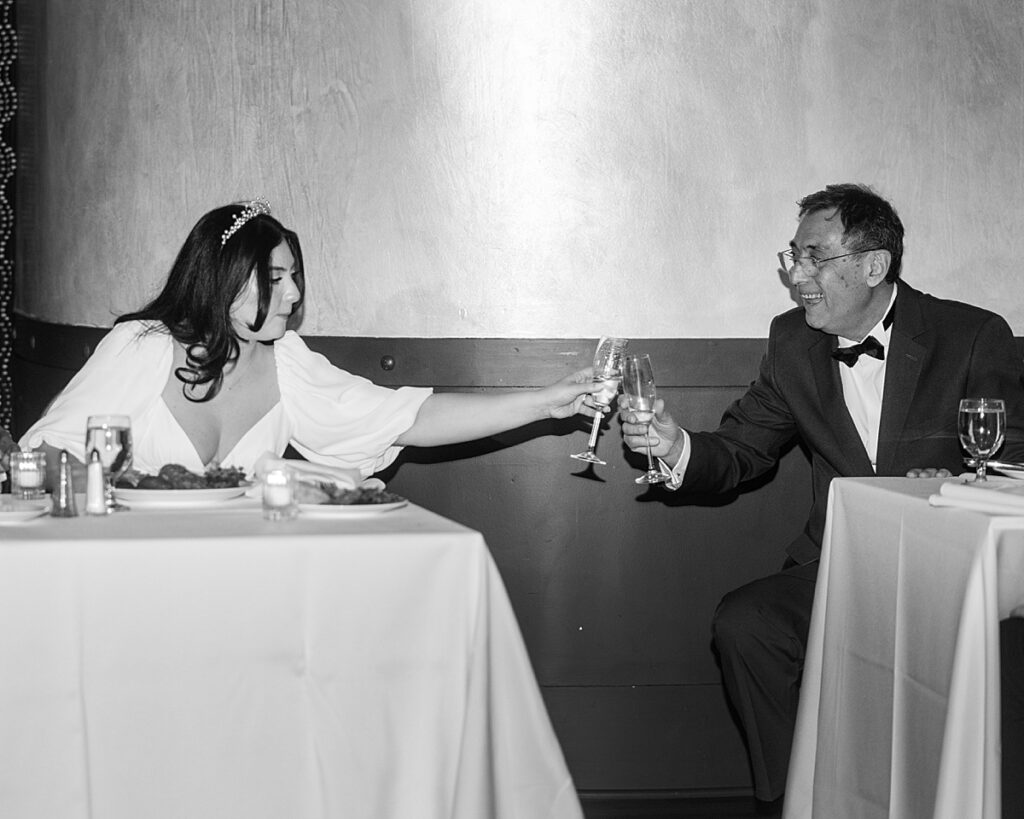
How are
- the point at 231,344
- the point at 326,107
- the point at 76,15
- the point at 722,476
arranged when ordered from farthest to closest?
the point at 76,15 → the point at 326,107 → the point at 722,476 → the point at 231,344

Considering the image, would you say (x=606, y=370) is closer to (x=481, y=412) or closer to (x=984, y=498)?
(x=481, y=412)

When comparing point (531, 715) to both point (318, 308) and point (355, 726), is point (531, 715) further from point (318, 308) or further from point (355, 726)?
point (318, 308)

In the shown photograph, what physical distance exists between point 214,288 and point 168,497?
0.85 meters

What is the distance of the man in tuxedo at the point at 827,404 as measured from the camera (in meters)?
3.23

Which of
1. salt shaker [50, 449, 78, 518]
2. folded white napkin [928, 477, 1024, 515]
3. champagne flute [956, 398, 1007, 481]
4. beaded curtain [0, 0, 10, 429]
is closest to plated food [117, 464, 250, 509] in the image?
salt shaker [50, 449, 78, 518]

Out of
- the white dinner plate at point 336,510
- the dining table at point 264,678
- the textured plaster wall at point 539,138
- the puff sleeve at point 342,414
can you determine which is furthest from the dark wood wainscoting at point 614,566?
the dining table at point 264,678

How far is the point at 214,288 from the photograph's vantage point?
3.13 m

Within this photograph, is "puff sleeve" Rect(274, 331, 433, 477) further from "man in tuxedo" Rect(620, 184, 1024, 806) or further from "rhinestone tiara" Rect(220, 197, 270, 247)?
"man in tuxedo" Rect(620, 184, 1024, 806)

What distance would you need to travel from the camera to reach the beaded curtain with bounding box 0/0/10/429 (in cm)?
470

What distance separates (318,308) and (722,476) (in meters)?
1.36

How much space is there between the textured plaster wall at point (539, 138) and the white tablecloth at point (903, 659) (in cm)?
121

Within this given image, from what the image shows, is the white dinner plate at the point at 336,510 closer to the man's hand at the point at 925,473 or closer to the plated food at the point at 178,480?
the plated food at the point at 178,480

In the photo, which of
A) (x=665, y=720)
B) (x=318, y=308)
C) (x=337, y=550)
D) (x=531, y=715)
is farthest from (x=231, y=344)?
(x=665, y=720)

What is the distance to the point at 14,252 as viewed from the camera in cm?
480
